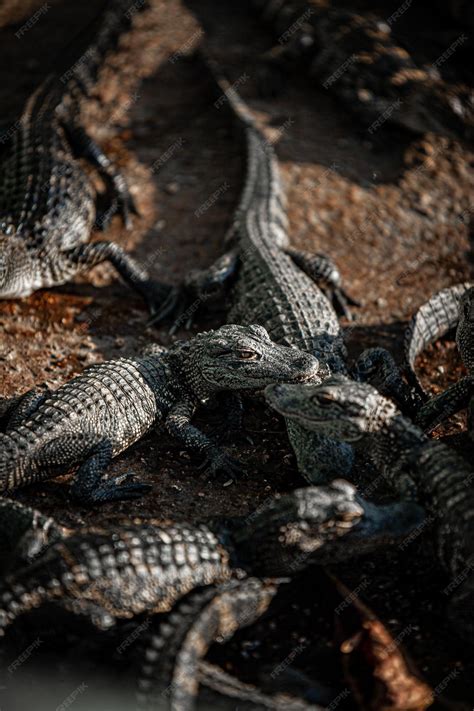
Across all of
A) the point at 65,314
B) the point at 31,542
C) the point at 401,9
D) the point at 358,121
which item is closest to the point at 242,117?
the point at 358,121

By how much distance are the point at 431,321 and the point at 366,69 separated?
4.10 meters

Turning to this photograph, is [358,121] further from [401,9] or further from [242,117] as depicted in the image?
[401,9]

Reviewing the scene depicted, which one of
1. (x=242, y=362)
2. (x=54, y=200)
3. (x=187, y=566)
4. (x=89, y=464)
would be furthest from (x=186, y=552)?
(x=54, y=200)

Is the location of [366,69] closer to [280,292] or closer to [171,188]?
[171,188]

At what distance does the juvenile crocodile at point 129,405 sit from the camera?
13.6 ft

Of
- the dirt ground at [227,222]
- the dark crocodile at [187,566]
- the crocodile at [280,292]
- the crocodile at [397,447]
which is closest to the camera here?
the dark crocodile at [187,566]

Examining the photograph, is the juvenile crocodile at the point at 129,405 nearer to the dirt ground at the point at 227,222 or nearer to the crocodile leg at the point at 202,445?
the crocodile leg at the point at 202,445

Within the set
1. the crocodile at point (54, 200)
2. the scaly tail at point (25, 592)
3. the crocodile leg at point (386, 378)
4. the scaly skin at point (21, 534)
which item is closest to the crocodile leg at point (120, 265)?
the crocodile at point (54, 200)

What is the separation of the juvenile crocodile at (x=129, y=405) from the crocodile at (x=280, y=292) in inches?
14.2

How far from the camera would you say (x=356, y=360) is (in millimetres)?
5180

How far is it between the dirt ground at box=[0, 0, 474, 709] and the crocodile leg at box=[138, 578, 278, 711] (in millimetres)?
245

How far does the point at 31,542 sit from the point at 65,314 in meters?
2.55

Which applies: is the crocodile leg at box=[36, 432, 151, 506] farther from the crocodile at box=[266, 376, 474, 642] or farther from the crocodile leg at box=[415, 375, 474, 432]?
the crocodile leg at box=[415, 375, 474, 432]

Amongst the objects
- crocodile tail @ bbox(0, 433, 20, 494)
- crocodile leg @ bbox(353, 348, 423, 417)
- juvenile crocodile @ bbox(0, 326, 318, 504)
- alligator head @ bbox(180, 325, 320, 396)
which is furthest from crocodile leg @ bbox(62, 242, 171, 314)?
crocodile tail @ bbox(0, 433, 20, 494)
